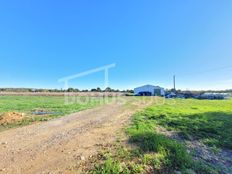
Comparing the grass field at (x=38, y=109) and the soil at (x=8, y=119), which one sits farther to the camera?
the grass field at (x=38, y=109)

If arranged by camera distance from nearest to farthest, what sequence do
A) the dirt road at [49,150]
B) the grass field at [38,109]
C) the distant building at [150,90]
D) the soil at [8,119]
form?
the dirt road at [49,150] < the soil at [8,119] < the grass field at [38,109] < the distant building at [150,90]

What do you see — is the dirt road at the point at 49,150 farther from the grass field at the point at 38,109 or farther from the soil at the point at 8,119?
the soil at the point at 8,119

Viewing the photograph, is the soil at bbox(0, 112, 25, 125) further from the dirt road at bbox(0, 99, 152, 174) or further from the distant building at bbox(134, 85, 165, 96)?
the distant building at bbox(134, 85, 165, 96)

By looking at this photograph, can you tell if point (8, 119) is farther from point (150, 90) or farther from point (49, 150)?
point (150, 90)

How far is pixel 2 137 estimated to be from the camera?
891 centimetres

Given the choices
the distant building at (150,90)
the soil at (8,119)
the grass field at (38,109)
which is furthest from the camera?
the distant building at (150,90)

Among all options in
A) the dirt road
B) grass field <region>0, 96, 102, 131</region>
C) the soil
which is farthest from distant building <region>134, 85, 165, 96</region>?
the dirt road

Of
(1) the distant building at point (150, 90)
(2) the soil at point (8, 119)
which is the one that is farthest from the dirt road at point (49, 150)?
(1) the distant building at point (150, 90)

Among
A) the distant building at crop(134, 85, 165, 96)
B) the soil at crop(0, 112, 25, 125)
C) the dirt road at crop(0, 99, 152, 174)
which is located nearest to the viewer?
the dirt road at crop(0, 99, 152, 174)

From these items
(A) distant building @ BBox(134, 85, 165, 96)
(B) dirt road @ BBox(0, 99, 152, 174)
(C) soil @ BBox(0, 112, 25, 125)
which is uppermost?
(A) distant building @ BBox(134, 85, 165, 96)

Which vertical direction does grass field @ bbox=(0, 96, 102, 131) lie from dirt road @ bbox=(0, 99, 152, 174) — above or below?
above

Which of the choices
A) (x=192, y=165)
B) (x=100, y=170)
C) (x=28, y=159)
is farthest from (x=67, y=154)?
(x=192, y=165)

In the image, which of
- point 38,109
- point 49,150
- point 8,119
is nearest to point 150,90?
point 38,109

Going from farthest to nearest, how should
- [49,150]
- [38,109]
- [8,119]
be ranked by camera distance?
[38,109] → [8,119] → [49,150]
